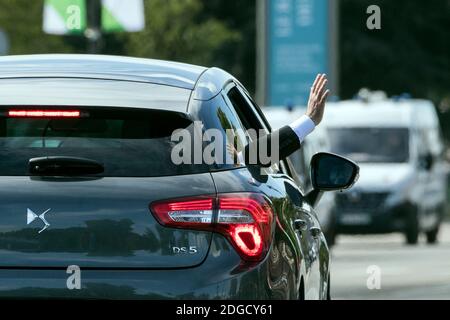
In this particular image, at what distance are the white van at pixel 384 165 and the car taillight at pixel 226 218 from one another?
2130 cm

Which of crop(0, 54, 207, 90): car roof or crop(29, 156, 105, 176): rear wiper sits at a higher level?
crop(0, 54, 207, 90): car roof

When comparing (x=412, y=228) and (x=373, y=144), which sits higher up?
(x=373, y=144)

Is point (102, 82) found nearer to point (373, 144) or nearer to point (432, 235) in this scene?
point (373, 144)

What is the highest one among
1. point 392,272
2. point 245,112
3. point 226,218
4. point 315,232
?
point 245,112

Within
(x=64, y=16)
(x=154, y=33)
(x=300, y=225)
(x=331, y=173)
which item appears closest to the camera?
(x=300, y=225)

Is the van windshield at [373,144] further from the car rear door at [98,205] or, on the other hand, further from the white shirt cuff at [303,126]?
the car rear door at [98,205]

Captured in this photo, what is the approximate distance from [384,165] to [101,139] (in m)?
22.2

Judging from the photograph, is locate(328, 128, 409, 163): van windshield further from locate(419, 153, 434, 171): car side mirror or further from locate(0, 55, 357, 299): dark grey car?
locate(0, 55, 357, 299): dark grey car

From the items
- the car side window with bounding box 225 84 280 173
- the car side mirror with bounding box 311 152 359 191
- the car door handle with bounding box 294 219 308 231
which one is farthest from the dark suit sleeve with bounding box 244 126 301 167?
the car side mirror with bounding box 311 152 359 191

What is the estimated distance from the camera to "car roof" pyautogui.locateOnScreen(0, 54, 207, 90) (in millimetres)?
6133

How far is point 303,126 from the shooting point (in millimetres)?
6973

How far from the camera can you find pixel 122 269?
219 inches

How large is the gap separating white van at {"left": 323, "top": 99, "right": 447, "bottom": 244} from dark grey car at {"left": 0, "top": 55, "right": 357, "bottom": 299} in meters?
21.2

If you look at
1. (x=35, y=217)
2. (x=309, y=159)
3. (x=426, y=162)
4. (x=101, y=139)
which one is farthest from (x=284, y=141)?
(x=426, y=162)
